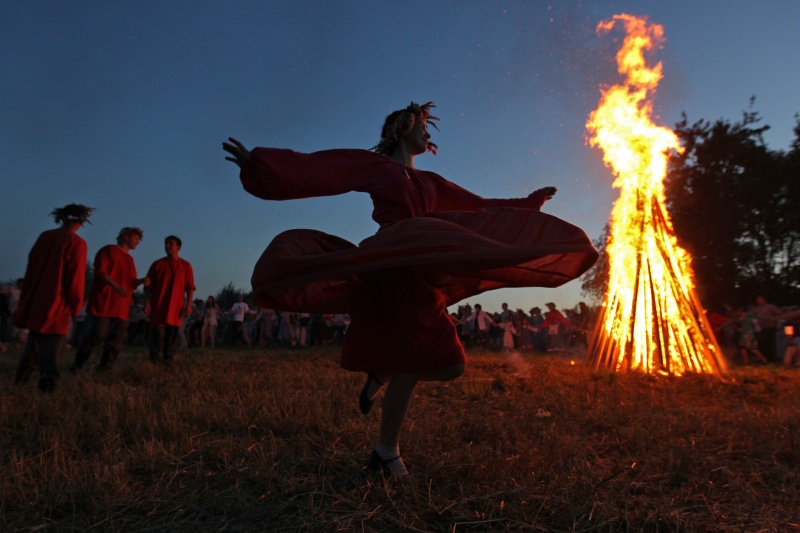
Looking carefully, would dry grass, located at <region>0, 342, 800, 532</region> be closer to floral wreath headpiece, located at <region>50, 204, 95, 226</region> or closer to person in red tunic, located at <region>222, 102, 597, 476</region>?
person in red tunic, located at <region>222, 102, 597, 476</region>

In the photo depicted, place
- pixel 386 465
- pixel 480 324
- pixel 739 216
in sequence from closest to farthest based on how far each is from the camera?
pixel 386 465
pixel 480 324
pixel 739 216

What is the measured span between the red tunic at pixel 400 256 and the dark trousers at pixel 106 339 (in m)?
4.98

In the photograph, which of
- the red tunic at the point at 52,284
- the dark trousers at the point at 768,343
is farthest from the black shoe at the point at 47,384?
the dark trousers at the point at 768,343

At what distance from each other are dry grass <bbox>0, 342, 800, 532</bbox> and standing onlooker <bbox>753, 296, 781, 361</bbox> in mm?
8864

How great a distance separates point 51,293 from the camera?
18.3ft

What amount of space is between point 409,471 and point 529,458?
757 mm

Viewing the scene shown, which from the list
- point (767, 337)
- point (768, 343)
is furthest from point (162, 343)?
point (768, 343)

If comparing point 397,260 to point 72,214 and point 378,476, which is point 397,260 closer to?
point 378,476

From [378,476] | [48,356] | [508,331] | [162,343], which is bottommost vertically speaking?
[378,476]

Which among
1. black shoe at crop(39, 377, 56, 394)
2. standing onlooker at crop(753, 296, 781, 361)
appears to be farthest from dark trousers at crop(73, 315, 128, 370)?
standing onlooker at crop(753, 296, 781, 361)

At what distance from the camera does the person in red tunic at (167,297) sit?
775cm

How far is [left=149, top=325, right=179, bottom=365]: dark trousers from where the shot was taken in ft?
25.7

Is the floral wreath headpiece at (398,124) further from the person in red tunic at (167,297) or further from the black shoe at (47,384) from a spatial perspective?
the person in red tunic at (167,297)

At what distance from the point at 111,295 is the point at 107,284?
0.17 meters
